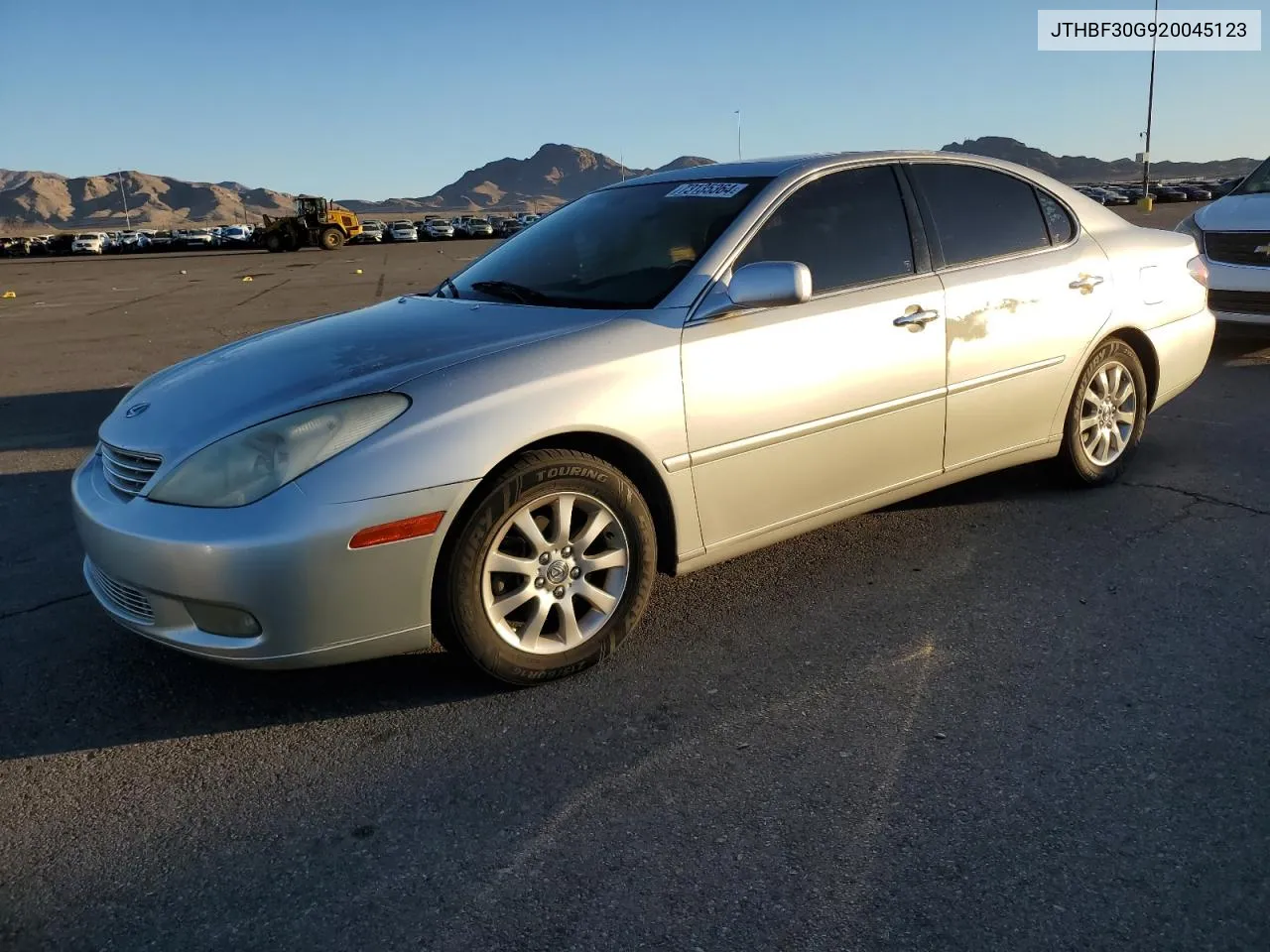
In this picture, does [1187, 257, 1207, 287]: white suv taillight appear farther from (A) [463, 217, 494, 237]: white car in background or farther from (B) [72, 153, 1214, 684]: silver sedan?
(A) [463, 217, 494, 237]: white car in background

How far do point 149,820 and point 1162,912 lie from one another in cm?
231

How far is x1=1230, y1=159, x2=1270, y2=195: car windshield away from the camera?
28.1 feet

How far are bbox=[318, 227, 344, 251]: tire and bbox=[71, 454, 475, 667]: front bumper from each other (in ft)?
134

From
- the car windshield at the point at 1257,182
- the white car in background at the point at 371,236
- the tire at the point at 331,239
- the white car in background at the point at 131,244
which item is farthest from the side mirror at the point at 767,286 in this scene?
the white car in background at the point at 131,244

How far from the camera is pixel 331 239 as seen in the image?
41375mm

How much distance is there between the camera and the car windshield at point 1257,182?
8.56 meters

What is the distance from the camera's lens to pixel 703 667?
10.6 ft

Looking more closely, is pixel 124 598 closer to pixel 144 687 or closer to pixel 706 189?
pixel 144 687

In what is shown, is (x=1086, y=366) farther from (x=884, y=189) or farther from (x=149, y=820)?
(x=149, y=820)

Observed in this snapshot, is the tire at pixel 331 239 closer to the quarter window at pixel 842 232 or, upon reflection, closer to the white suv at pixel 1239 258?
the white suv at pixel 1239 258

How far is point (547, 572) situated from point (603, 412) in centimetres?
51

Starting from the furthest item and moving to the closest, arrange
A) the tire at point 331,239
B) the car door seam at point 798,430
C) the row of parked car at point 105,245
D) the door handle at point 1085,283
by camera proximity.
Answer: the row of parked car at point 105,245
the tire at point 331,239
the door handle at point 1085,283
the car door seam at point 798,430

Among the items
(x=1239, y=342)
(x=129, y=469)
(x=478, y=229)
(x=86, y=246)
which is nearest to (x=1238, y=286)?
(x=1239, y=342)

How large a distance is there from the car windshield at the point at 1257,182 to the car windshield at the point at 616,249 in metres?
6.67
